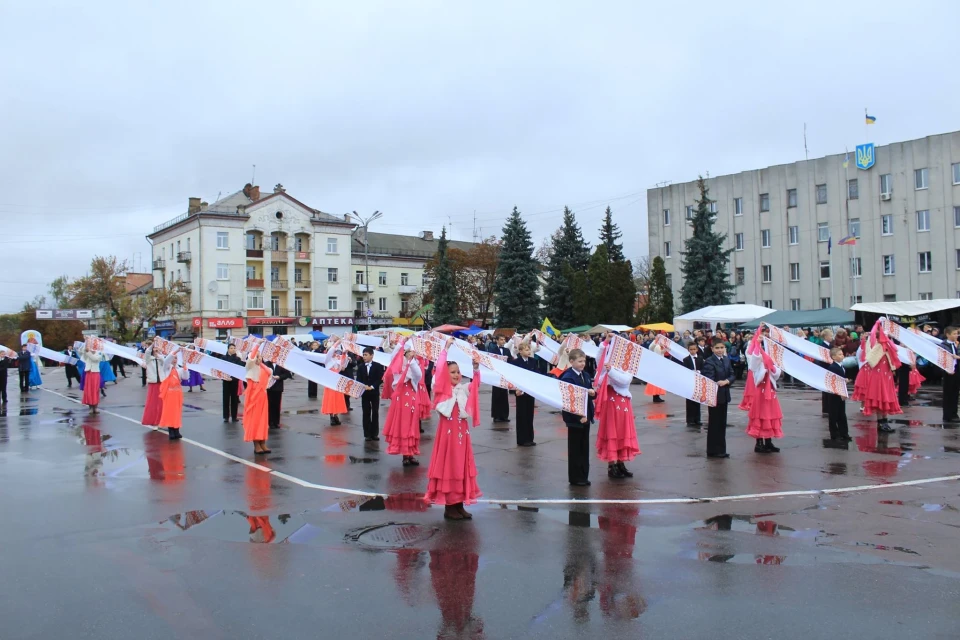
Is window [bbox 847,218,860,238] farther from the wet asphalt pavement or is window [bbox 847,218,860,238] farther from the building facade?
the wet asphalt pavement

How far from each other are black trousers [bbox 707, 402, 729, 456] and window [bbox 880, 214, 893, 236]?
4518 centimetres

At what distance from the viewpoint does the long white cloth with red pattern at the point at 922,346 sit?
15.4 m

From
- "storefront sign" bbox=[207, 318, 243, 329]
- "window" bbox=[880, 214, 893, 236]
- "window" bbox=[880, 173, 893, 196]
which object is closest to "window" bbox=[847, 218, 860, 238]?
"window" bbox=[880, 214, 893, 236]

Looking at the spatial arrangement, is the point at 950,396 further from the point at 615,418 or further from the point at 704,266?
the point at 704,266

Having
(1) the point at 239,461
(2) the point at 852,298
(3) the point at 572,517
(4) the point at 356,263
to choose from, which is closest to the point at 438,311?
(4) the point at 356,263

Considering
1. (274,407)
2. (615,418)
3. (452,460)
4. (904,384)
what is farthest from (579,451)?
(904,384)

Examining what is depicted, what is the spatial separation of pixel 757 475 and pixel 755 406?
1943 millimetres

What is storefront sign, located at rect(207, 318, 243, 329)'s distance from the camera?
7144cm

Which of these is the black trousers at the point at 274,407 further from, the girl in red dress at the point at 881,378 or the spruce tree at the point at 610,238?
the spruce tree at the point at 610,238

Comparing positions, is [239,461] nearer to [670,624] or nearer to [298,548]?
[298,548]

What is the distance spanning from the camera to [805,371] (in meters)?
13.7

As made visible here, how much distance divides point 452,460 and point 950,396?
478 inches

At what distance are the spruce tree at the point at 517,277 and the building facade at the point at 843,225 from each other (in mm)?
12809

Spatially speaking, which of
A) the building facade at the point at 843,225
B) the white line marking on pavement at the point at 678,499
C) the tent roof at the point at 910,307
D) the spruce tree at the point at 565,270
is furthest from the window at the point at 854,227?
the white line marking on pavement at the point at 678,499
